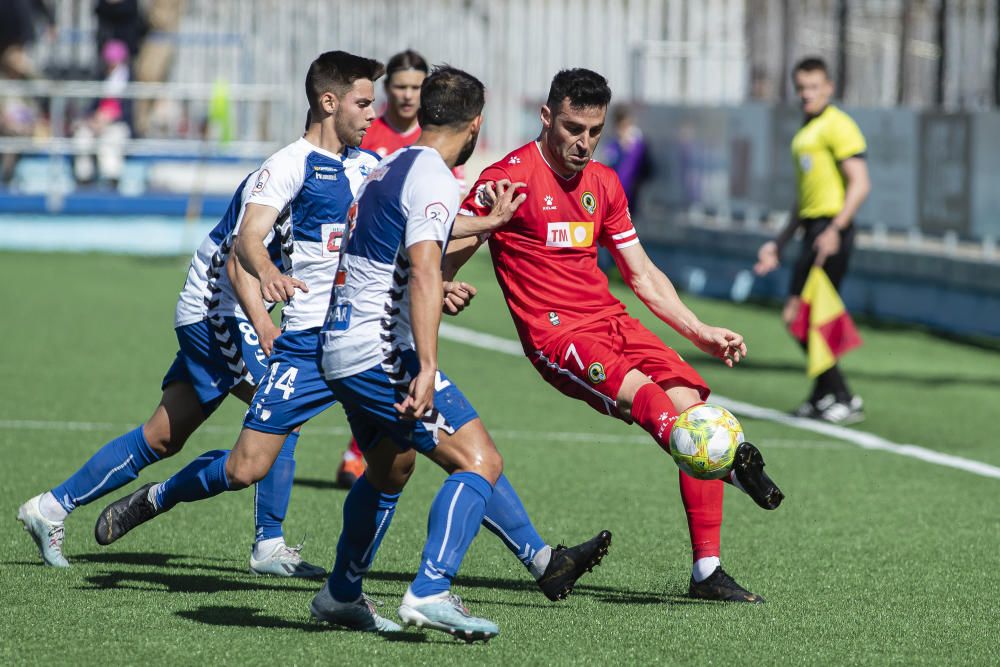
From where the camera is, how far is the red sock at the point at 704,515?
6910mm

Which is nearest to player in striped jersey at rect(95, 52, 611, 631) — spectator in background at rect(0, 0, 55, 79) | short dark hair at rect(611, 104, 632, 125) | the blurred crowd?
short dark hair at rect(611, 104, 632, 125)

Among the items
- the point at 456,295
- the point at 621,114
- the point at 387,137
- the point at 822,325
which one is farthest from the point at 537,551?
the point at 621,114

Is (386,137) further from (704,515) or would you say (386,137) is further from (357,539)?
(357,539)

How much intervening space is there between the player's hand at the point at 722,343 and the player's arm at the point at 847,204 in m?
5.35

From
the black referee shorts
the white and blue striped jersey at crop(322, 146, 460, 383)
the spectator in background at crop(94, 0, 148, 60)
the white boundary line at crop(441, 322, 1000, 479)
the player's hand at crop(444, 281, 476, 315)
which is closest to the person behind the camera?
the white and blue striped jersey at crop(322, 146, 460, 383)

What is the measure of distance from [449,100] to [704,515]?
2.11m

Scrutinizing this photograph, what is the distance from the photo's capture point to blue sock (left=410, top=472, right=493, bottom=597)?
5676 mm

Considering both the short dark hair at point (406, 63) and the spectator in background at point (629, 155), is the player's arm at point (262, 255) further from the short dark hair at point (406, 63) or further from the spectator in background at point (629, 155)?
the spectator in background at point (629, 155)

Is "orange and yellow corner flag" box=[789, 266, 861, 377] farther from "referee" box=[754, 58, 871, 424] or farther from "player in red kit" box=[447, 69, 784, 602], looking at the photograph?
"player in red kit" box=[447, 69, 784, 602]

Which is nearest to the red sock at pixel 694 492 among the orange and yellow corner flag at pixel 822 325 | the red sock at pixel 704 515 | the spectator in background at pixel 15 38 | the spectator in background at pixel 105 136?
the red sock at pixel 704 515

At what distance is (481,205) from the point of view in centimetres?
678

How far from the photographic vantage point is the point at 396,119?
945cm

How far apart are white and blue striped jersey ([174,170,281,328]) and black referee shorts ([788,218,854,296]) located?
6.00 m

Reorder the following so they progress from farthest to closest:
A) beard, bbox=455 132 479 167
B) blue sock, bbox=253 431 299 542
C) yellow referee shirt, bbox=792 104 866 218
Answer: yellow referee shirt, bbox=792 104 866 218
blue sock, bbox=253 431 299 542
beard, bbox=455 132 479 167
